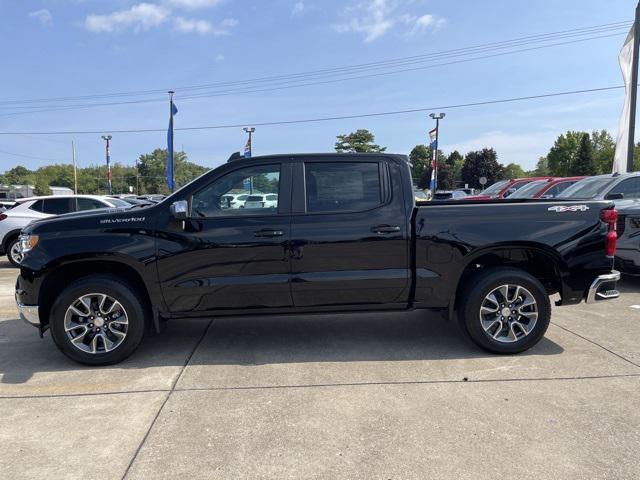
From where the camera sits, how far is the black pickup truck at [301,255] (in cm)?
436

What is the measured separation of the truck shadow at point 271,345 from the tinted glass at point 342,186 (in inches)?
57.5

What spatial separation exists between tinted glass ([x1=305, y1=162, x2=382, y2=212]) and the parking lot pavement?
4.83 ft

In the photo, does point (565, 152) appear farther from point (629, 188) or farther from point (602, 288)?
point (602, 288)

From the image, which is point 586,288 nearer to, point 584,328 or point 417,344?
point 584,328

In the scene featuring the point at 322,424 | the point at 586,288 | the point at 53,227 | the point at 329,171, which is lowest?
the point at 322,424

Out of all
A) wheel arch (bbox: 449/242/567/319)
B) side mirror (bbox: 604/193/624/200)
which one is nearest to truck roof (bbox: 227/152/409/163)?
wheel arch (bbox: 449/242/567/319)

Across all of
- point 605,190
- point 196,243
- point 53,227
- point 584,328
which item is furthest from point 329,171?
point 605,190

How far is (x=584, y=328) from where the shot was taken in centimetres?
547

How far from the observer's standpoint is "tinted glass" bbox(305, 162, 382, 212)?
452 cm

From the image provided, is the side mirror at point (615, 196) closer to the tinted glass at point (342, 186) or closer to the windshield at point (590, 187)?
the windshield at point (590, 187)

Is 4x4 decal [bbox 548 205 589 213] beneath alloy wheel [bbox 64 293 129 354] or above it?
above

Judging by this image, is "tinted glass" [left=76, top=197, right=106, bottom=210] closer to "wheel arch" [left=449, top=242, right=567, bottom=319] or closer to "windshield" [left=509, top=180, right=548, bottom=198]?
"wheel arch" [left=449, top=242, right=567, bottom=319]

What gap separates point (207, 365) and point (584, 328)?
4229 millimetres

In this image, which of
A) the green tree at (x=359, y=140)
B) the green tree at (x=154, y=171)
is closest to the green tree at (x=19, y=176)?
the green tree at (x=154, y=171)
